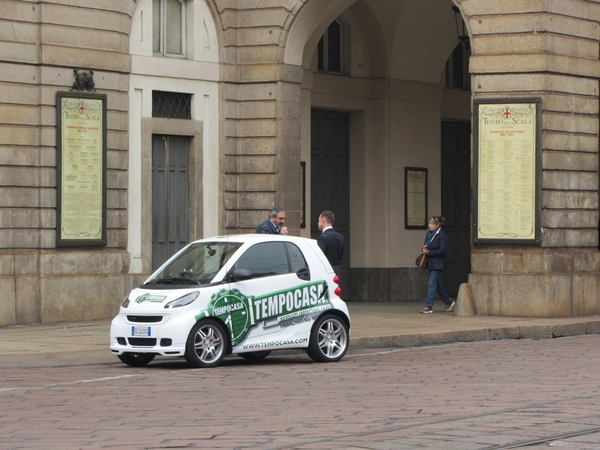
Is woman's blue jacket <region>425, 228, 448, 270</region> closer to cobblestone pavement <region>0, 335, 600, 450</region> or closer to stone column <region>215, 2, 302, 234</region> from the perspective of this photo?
stone column <region>215, 2, 302, 234</region>

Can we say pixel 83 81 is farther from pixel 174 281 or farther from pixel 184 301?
pixel 184 301

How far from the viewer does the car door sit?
1267 cm

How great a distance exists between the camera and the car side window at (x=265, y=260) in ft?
42.5

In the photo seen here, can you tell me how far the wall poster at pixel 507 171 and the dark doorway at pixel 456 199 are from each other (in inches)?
250

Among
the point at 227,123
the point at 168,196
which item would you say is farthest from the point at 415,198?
the point at 168,196

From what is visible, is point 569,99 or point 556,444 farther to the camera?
point 569,99

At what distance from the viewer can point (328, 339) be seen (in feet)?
44.1

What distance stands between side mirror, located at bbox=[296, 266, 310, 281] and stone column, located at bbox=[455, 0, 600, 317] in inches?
255

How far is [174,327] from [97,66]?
7965 mm

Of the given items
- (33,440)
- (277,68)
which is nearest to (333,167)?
(277,68)

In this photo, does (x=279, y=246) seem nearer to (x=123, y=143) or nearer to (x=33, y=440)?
(x=33, y=440)

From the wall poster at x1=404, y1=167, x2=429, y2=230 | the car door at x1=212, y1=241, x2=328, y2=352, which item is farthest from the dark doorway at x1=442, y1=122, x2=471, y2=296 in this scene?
the car door at x1=212, y1=241, x2=328, y2=352

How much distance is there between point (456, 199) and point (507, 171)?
684 centimetres

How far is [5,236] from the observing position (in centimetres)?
1802
